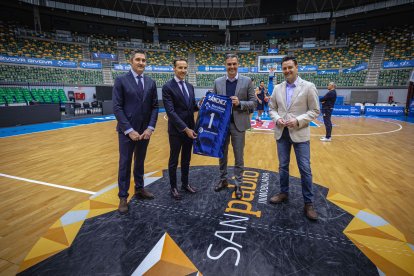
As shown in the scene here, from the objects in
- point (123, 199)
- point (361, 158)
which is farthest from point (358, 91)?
point (123, 199)

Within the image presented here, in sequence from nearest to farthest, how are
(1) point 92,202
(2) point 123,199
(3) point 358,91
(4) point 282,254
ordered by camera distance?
(4) point 282,254 < (2) point 123,199 < (1) point 92,202 < (3) point 358,91

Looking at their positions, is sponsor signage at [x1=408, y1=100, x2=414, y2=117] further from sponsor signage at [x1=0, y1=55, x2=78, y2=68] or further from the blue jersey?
sponsor signage at [x1=0, y1=55, x2=78, y2=68]

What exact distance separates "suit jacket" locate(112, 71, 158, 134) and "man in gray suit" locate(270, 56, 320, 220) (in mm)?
1597

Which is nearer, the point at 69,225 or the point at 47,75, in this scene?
the point at 69,225

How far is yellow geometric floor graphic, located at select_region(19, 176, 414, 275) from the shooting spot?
1.81 metres

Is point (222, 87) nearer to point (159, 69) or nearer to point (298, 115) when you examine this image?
point (298, 115)

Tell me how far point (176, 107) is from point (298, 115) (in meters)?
1.52

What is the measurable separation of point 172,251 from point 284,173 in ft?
5.57

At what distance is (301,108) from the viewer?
8.37ft

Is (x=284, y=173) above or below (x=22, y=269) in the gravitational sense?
above

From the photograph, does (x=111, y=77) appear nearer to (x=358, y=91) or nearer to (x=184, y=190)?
(x=184, y=190)

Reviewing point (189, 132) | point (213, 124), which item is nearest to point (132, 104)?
point (189, 132)

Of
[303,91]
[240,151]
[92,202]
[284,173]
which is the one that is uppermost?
[303,91]

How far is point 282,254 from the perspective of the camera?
1950mm
